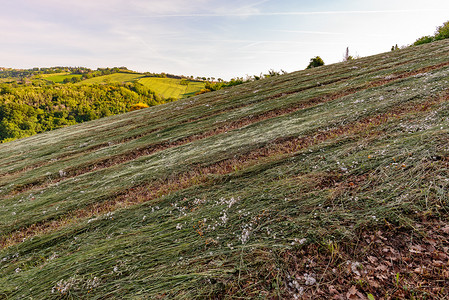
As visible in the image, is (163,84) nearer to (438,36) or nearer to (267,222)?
(438,36)

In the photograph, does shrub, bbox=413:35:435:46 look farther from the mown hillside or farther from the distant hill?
the distant hill

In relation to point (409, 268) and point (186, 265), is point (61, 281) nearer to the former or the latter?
point (186, 265)

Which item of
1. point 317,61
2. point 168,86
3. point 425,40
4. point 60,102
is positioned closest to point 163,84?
point 168,86

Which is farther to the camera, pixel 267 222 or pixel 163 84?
pixel 163 84

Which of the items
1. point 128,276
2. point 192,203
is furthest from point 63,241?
point 192,203

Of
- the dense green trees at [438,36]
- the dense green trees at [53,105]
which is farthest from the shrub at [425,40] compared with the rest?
the dense green trees at [53,105]

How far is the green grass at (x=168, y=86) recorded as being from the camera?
106 meters

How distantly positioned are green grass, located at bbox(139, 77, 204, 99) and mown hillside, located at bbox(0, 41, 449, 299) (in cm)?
10092

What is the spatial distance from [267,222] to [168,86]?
126 m

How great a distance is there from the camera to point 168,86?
115375 millimetres

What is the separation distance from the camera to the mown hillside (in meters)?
3.35

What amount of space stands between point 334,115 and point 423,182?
24.5 ft

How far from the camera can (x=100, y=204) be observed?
8125mm

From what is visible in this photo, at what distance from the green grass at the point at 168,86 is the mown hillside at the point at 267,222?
100916 mm
